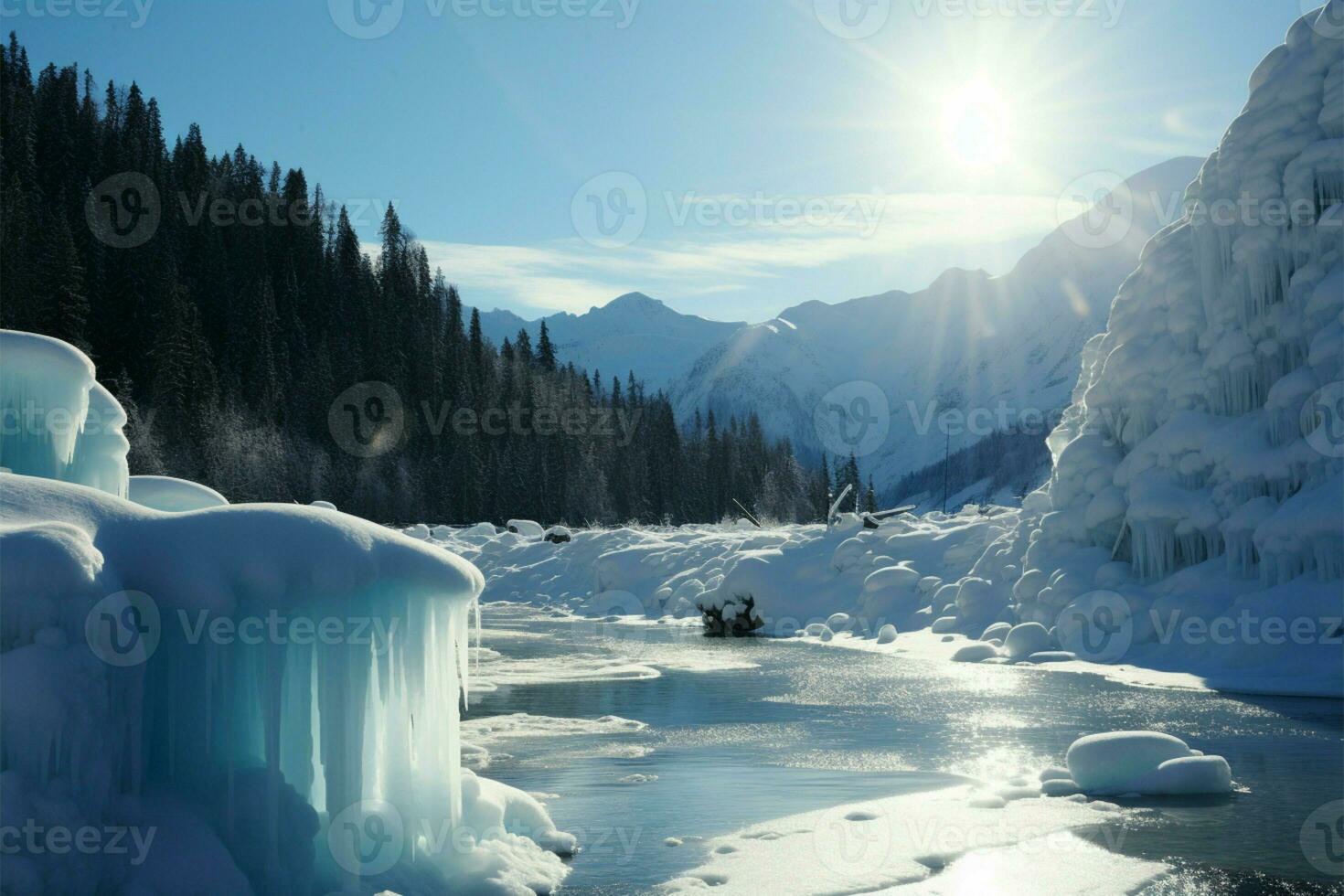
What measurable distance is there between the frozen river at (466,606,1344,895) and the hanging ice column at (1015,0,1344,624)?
4.11m

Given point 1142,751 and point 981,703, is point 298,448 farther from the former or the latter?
point 1142,751

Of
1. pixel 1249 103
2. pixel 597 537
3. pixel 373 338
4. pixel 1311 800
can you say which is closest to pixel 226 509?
pixel 1311 800

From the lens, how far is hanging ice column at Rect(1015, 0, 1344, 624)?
21.8 meters

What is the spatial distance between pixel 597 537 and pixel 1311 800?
38.9m
